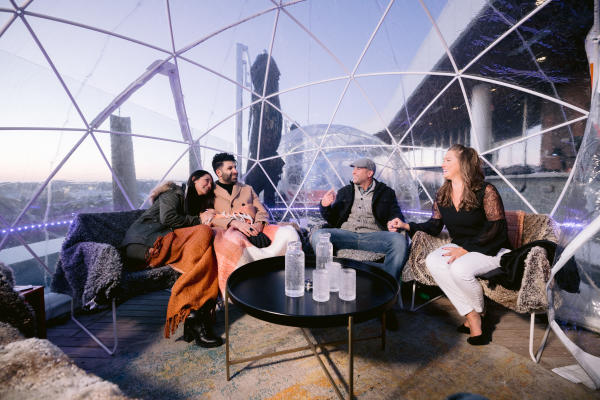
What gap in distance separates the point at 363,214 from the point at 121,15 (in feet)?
16.6

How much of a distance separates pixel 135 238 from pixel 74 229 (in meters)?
0.62

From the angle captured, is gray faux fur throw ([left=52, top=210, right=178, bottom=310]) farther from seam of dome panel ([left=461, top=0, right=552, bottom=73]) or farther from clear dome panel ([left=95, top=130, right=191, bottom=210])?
seam of dome panel ([left=461, top=0, right=552, bottom=73])

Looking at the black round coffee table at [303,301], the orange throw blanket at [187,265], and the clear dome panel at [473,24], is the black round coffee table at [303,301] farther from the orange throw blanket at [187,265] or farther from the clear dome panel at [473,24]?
the clear dome panel at [473,24]

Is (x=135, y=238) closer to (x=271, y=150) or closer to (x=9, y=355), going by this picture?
(x=9, y=355)

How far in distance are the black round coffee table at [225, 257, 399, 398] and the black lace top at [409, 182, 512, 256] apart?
113cm

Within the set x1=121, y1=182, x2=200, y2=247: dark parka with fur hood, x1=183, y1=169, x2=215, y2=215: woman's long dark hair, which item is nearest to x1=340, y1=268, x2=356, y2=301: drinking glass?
x1=121, y1=182, x2=200, y2=247: dark parka with fur hood

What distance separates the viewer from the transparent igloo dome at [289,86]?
11.8 ft

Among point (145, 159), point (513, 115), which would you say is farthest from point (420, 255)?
point (145, 159)

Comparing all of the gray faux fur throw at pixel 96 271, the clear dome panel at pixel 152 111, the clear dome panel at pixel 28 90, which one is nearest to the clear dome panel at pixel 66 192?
the clear dome panel at pixel 28 90

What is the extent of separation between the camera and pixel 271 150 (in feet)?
37.2

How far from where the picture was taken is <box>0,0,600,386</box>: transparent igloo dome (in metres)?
3.59

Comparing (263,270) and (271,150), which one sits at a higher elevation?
(271,150)

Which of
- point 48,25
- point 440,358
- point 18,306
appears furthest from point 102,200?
point 440,358

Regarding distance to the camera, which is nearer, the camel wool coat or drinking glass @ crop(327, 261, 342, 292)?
drinking glass @ crop(327, 261, 342, 292)
